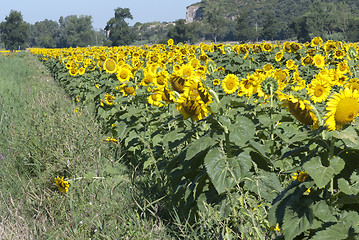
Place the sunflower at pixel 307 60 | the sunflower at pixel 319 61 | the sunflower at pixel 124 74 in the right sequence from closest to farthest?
the sunflower at pixel 124 74 < the sunflower at pixel 319 61 < the sunflower at pixel 307 60

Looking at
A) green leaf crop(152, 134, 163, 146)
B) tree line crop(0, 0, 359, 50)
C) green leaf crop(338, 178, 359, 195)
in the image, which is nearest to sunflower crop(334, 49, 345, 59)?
green leaf crop(152, 134, 163, 146)

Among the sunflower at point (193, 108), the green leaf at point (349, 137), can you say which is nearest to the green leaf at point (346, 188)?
the green leaf at point (349, 137)

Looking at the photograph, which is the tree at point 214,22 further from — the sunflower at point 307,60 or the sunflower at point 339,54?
the sunflower at point 307,60

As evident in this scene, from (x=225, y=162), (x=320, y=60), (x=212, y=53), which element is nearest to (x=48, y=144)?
(x=225, y=162)

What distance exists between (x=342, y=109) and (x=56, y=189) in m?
3.14

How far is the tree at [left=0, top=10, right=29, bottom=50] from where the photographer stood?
92.8 meters

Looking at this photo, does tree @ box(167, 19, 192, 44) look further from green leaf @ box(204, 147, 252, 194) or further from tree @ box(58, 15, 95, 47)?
tree @ box(58, 15, 95, 47)

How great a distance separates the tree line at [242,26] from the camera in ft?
146

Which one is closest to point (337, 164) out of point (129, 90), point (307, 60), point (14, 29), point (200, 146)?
point (200, 146)

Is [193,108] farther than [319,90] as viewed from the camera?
No

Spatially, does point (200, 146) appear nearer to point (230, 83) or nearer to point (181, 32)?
point (230, 83)

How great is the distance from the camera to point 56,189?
13.9 feet

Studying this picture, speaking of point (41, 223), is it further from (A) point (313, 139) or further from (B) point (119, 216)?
(A) point (313, 139)

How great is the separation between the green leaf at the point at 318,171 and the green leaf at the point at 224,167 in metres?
0.54
